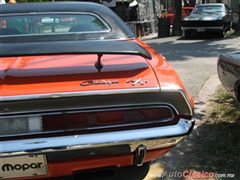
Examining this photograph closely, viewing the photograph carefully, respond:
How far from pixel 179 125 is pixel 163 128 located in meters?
0.12

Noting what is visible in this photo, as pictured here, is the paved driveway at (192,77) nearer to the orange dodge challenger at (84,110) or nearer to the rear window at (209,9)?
the orange dodge challenger at (84,110)

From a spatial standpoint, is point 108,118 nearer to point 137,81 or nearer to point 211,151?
point 137,81

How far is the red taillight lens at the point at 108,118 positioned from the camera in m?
2.74

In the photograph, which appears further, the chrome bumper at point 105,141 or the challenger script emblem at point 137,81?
the challenger script emblem at point 137,81

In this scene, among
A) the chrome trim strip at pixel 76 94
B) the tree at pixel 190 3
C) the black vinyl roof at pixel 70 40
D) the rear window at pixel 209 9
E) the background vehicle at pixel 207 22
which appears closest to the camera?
the chrome trim strip at pixel 76 94

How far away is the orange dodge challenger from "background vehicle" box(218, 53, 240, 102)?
1688 millimetres

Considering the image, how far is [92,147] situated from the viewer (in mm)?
2717

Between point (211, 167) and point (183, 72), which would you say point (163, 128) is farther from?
point (183, 72)

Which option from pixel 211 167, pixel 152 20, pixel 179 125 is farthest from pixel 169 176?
pixel 152 20

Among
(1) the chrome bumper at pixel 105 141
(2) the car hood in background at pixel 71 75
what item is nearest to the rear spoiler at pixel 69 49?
(2) the car hood in background at pixel 71 75

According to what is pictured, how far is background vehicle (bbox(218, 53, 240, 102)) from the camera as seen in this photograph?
459 centimetres

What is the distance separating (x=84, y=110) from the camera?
2.74 metres

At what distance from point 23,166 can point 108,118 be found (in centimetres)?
63

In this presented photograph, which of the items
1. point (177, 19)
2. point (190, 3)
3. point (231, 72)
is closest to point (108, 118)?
point (231, 72)
